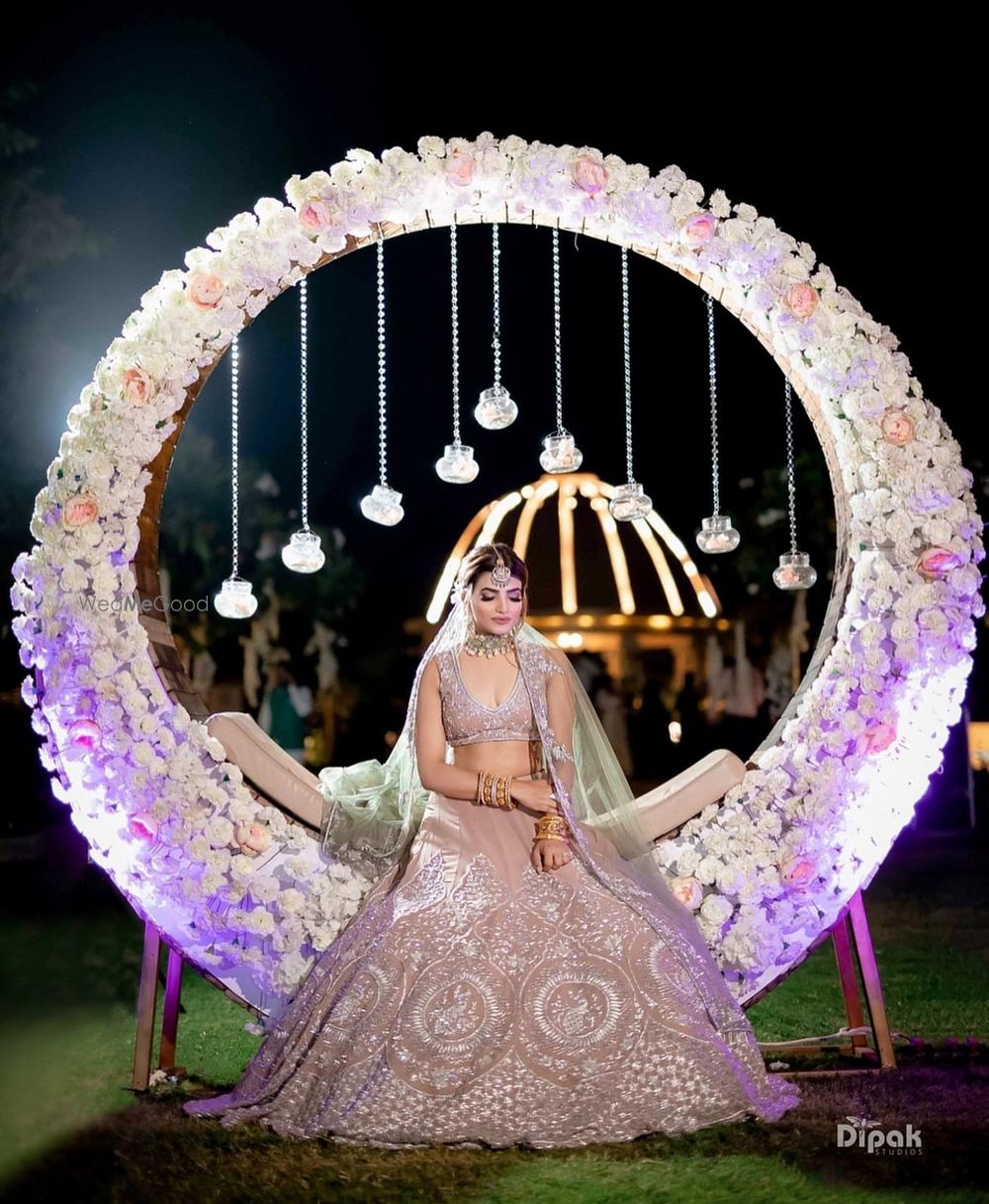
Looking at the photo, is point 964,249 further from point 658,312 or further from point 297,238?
point 297,238

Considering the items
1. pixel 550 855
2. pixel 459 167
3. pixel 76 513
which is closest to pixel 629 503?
pixel 459 167

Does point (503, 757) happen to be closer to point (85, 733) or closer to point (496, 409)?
point (496, 409)

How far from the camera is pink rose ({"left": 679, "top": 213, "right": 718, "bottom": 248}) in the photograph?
15.3 feet

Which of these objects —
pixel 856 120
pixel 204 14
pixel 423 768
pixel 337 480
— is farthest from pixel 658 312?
pixel 423 768

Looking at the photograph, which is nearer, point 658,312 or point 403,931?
point 403,931

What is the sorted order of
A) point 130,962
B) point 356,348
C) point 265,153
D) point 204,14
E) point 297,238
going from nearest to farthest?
1. point 297,238
2. point 130,962
3. point 204,14
4. point 265,153
5. point 356,348

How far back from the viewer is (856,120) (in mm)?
8461

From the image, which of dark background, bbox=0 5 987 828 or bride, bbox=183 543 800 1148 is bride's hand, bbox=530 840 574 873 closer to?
bride, bbox=183 543 800 1148

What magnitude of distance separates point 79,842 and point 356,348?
3987mm

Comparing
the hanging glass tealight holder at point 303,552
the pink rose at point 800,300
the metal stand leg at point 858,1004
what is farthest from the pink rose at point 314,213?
the metal stand leg at point 858,1004

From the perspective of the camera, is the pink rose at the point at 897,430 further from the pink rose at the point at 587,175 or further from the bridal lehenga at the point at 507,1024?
the bridal lehenga at the point at 507,1024

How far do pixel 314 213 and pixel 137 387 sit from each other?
83 cm

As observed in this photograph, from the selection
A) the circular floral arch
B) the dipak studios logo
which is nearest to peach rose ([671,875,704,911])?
the circular floral arch

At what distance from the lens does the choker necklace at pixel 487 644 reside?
170 inches
